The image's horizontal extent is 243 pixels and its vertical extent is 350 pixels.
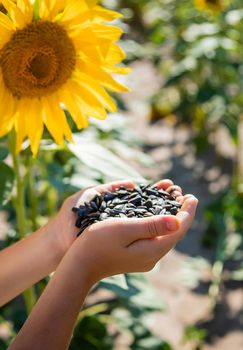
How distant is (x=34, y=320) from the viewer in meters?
0.93

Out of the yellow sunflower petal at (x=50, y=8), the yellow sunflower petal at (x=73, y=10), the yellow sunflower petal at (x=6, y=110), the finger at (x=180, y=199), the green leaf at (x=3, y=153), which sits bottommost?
the finger at (x=180, y=199)

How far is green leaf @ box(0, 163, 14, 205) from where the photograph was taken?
1.31 m

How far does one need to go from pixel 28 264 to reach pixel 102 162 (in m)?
0.31

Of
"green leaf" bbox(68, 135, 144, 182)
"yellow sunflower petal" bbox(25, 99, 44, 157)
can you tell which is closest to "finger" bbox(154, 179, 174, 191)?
"green leaf" bbox(68, 135, 144, 182)

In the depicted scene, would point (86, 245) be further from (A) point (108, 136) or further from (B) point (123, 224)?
(A) point (108, 136)

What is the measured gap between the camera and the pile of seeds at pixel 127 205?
1094 millimetres

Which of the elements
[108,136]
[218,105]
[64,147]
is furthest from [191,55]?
[64,147]

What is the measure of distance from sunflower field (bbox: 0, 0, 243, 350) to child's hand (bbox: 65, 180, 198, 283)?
0.98ft

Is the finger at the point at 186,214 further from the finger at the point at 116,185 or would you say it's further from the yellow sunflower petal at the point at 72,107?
the yellow sunflower petal at the point at 72,107

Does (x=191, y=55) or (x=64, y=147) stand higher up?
(x=64, y=147)

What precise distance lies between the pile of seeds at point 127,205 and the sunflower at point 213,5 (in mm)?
1856

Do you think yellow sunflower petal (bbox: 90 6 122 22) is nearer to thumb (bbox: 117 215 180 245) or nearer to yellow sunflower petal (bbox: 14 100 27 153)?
yellow sunflower petal (bbox: 14 100 27 153)

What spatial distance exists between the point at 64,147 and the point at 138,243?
44cm

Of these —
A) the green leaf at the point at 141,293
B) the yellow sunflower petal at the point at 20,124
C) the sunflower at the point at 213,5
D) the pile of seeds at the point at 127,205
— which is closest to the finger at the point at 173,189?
the pile of seeds at the point at 127,205
